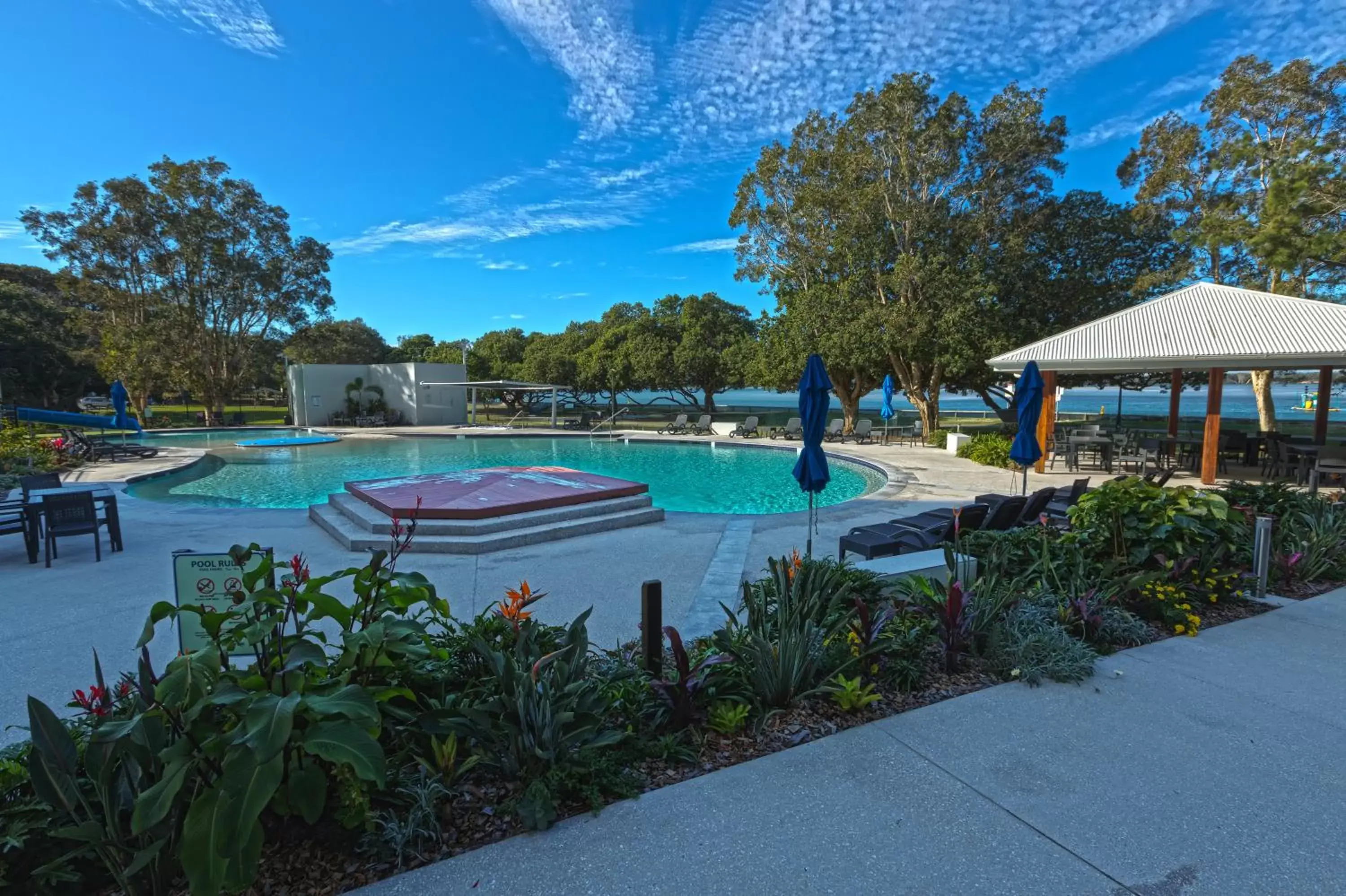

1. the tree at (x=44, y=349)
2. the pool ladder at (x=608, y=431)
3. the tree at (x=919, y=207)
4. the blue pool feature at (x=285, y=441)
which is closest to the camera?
the tree at (x=919, y=207)

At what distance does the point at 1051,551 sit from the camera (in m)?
4.66

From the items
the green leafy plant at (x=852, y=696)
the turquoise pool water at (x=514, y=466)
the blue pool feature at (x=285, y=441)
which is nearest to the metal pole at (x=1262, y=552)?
the green leafy plant at (x=852, y=696)

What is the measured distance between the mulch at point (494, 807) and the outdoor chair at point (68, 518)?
6.26 m

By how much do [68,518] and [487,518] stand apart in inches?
165

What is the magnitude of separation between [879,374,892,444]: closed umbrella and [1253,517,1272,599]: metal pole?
48.5ft

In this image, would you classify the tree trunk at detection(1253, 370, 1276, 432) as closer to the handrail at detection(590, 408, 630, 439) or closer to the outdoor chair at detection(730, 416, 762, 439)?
the outdoor chair at detection(730, 416, 762, 439)

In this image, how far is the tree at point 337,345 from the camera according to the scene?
3097 centimetres

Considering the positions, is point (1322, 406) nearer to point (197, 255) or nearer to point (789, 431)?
point (789, 431)

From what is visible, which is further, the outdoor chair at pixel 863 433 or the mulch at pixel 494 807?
the outdoor chair at pixel 863 433

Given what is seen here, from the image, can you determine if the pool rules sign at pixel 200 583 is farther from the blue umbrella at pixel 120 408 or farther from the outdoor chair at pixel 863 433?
the outdoor chair at pixel 863 433

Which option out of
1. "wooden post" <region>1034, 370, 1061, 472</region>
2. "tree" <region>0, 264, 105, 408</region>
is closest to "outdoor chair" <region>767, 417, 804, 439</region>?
"wooden post" <region>1034, 370, 1061, 472</region>

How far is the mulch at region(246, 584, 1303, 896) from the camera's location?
6.49 feet

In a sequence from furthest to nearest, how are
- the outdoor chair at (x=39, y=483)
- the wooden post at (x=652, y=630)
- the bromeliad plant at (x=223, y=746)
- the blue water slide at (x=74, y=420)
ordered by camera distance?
the blue water slide at (x=74, y=420), the outdoor chair at (x=39, y=483), the wooden post at (x=652, y=630), the bromeliad plant at (x=223, y=746)

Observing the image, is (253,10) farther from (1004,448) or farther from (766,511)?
(1004,448)
